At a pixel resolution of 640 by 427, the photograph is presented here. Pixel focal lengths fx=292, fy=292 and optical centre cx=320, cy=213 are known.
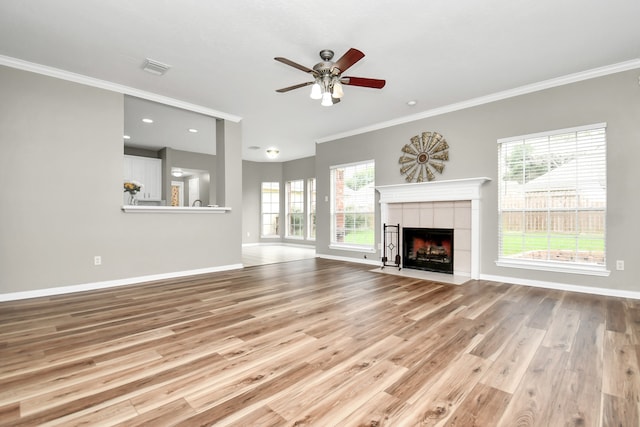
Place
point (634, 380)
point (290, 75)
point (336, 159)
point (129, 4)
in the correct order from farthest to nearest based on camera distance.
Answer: point (336, 159) → point (290, 75) → point (129, 4) → point (634, 380)

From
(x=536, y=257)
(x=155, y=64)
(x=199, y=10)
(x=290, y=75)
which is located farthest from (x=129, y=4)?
(x=536, y=257)

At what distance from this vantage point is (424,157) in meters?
5.24

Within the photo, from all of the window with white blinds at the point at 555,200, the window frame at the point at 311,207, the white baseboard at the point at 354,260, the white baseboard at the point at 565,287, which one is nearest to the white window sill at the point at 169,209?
the white baseboard at the point at 354,260

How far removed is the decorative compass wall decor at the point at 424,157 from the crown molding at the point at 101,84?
3.40 metres

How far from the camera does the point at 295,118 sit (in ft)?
18.2

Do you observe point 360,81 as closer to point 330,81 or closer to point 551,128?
point 330,81

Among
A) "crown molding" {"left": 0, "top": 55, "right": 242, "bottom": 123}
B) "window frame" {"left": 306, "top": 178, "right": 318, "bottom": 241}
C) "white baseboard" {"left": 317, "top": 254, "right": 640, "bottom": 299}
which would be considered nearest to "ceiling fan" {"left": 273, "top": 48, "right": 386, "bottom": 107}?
"crown molding" {"left": 0, "top": 55, "right": 242, "bottom": 123}

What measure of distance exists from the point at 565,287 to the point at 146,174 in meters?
8.58

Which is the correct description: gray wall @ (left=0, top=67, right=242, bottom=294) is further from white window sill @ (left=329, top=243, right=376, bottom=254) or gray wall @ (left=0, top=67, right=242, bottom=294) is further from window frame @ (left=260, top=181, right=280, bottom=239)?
window frame @ (left=260, top=181, right=280, bottom=239)

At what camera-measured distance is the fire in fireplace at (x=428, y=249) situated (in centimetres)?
500

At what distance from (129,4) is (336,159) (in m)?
4.72

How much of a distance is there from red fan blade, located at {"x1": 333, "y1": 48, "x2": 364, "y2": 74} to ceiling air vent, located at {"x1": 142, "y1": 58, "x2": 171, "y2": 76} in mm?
2180

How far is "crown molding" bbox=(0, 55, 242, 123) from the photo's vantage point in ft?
11.2

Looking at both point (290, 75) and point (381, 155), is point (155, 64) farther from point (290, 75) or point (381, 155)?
point (381, 155)
